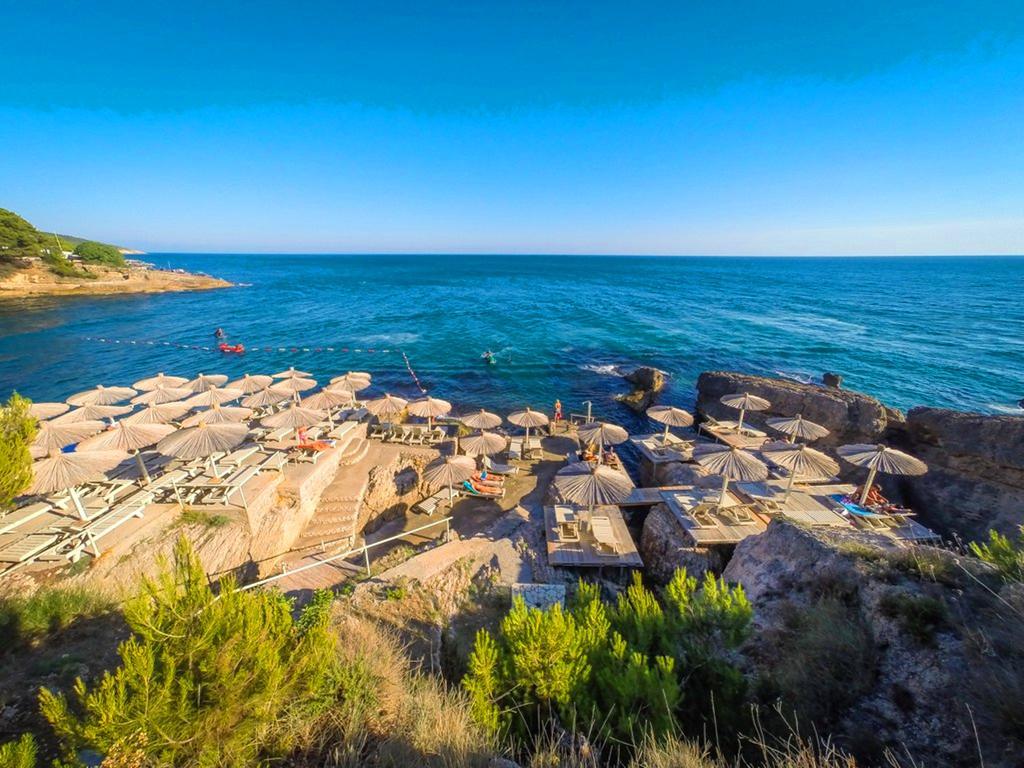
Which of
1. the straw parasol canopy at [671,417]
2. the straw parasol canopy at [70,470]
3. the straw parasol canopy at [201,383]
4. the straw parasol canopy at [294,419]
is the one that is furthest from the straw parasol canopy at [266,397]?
the straw parasol canopy at [671,417]

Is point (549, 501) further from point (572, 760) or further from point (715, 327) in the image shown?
point (715, 327)

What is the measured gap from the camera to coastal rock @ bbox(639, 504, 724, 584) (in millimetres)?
10906

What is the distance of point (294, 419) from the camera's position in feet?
46.9

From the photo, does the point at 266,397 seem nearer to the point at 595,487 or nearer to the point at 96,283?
the point at 595,487

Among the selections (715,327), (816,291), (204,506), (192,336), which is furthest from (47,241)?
(816,291)

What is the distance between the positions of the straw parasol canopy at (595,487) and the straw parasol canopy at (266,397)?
12901 mm

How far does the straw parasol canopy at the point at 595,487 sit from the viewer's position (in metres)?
10.7

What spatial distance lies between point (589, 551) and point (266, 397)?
14.8m

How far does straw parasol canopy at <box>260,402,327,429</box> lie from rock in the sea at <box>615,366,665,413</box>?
66.1 feet

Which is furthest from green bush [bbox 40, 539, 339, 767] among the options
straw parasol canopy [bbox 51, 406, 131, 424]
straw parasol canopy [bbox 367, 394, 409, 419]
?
straw parasol canopy [bbox 51, 406, 131, 424]

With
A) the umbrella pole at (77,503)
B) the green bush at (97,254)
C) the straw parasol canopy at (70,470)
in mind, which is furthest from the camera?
the green bush at (97,254)

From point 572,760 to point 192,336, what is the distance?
51243 millimetres

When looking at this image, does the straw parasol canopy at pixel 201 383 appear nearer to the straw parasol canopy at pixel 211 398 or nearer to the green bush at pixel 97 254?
the straw parasol canopy at pixel 211 398

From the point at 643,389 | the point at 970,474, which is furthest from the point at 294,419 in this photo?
the point at 970,474
